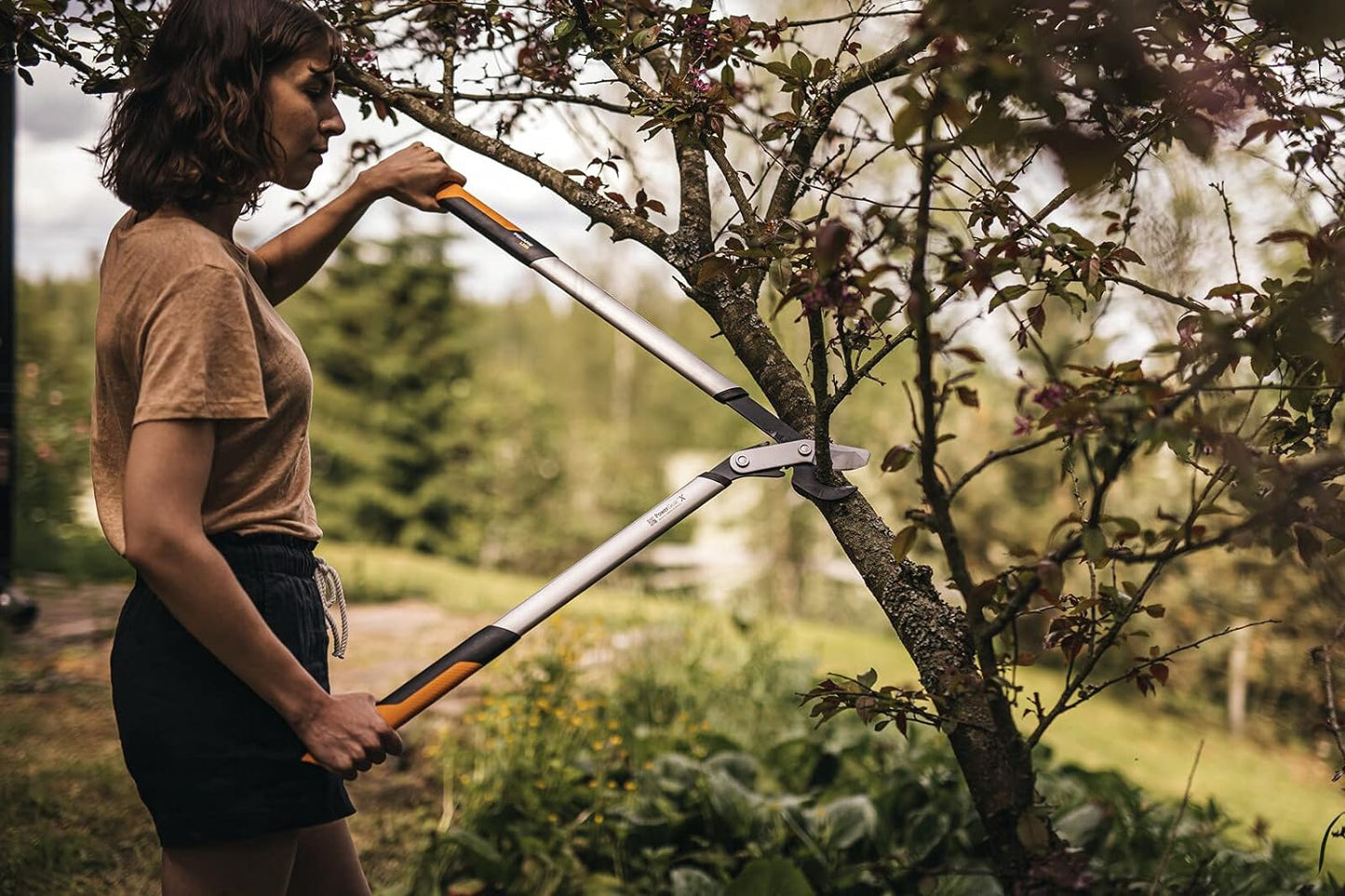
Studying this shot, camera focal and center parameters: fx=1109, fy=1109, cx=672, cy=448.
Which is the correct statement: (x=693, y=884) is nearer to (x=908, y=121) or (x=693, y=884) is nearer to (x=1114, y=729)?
(x=908, y=121)

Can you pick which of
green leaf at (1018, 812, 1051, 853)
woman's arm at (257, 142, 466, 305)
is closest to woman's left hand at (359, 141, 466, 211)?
woman's arm at (257, 142, 466, 305)

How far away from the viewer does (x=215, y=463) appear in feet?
4.40

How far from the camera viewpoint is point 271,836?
140cm

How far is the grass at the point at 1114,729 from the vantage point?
243 inches

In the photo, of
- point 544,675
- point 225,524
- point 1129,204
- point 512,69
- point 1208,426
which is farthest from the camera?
point 544,675

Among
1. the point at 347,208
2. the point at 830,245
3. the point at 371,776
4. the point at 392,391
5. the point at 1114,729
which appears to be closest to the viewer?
the point at 830,245

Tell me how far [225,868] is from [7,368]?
4145mm

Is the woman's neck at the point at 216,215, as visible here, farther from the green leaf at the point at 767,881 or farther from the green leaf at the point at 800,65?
the green leaf at the point at 767,881

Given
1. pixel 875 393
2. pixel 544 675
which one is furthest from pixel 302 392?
pixel 875 393

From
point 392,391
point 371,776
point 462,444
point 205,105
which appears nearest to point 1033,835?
point 205,105

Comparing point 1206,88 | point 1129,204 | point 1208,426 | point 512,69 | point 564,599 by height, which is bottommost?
point 564,599

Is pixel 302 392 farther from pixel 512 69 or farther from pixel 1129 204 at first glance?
pixel 1129 204

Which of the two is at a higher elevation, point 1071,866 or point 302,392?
point 302,392

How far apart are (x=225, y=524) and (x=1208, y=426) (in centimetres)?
111
